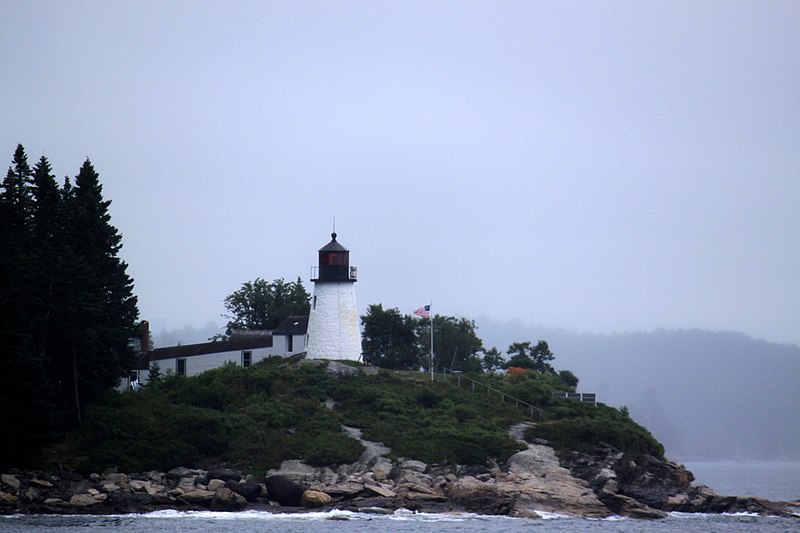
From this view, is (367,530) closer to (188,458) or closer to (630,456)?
(188,458)

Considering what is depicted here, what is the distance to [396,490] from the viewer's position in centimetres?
5534

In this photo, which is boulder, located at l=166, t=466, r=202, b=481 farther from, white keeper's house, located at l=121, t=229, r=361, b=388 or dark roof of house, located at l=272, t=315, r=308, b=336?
dark roof of house, located at l=272, t=315, r=308, b=336

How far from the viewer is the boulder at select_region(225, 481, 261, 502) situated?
54.4 metres

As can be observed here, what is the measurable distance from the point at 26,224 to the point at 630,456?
34.7 metres

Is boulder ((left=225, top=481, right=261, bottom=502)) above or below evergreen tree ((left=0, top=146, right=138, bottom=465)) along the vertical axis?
below

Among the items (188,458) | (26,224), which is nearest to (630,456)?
(188,458)

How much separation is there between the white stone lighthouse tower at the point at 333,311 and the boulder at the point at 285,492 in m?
21.4

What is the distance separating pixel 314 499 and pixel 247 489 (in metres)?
3.16

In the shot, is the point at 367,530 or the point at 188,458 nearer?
the point at 367,530

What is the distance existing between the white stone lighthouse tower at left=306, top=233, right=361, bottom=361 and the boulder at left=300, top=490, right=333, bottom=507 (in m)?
21.8

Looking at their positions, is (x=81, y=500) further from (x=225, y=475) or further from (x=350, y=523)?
(x=350, y=523)

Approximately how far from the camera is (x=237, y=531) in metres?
47.5

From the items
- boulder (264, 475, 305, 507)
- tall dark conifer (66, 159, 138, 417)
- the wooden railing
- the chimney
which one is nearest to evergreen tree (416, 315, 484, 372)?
the wooden railing

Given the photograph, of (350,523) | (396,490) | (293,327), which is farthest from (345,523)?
(293,327)
